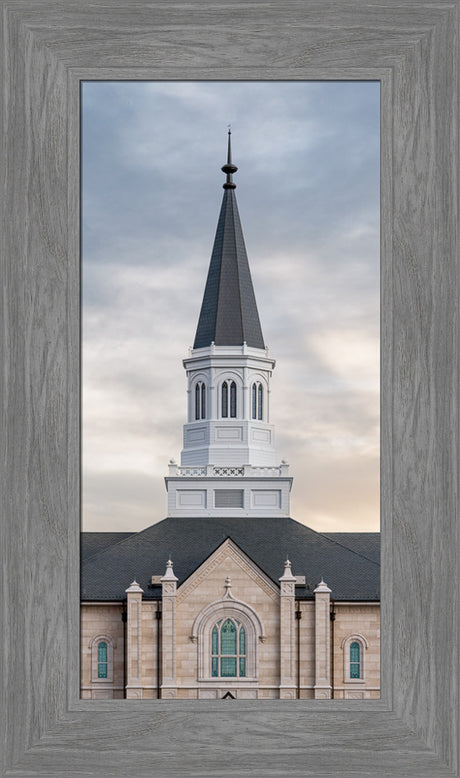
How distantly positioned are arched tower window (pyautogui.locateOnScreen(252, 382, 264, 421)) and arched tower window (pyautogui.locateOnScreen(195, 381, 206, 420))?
151mm

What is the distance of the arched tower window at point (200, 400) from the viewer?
257cm

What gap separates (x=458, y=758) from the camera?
1748mm

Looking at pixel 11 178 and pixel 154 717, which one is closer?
pixel 154 717

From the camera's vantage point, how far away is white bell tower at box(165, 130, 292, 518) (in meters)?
2.34

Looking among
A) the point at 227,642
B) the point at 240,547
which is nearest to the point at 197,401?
the point at 240,547

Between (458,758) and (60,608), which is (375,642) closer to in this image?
(458,758)

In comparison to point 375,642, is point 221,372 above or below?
above

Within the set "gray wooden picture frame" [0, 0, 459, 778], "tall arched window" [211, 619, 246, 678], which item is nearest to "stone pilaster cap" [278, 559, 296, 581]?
"tall arched window" [211, 619, 246, 678]

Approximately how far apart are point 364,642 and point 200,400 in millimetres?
1770

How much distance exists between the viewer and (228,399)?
10.1 feet

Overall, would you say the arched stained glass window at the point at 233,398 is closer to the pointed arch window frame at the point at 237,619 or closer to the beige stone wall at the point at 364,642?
the beige stone wall at the point at 364,642

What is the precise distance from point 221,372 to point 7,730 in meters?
1.59

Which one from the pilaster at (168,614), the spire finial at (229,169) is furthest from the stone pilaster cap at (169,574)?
the spire finial at (229,169)

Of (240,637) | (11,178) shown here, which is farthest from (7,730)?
(240,637)
